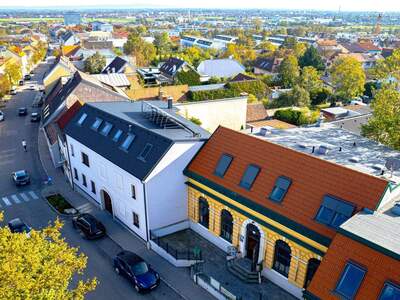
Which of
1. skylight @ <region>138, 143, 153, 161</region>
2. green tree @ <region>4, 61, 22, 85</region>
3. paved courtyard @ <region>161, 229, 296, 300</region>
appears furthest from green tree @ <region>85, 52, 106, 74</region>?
paved courtyard @ <region>161, 229, 296, 300</region>

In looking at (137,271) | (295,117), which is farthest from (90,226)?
(295,117)

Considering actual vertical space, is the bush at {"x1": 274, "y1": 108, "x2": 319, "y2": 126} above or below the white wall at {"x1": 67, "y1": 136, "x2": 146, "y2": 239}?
below

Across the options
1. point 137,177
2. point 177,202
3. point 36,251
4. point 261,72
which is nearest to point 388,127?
point 177,202

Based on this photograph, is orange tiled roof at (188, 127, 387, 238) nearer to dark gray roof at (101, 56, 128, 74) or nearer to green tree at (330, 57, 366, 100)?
green tree at (330, 57, 366, 100)

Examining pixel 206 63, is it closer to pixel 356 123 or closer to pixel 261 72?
pixel 261 72

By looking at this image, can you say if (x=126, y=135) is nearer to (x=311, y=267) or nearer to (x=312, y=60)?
(x=311, y=267)
